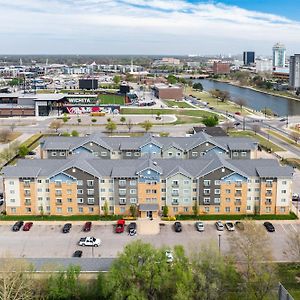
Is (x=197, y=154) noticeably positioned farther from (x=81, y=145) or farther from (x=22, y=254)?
(x=22, y=254)

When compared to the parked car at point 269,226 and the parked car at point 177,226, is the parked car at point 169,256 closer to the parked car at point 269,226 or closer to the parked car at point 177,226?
the parked car at point 177,226

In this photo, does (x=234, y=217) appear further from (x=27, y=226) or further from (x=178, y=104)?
(x=178, y=104)

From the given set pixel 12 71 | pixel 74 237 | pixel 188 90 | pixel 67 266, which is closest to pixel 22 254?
pixel 74 237

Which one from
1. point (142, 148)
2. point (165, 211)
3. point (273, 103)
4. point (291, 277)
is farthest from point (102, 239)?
point (273, 103)

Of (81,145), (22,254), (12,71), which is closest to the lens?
(22,254)

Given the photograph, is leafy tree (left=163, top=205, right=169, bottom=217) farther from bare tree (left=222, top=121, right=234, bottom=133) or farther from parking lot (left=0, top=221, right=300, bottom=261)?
bare tree (left=222, top=121, right=234, bottom=133)

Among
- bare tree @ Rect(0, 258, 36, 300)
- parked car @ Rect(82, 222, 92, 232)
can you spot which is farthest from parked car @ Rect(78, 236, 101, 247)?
bare tree @ Rect(0, 258, 36, 300)

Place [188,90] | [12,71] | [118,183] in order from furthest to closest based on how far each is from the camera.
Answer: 1. [12,71]
2. [188,90]
3. [118,183]
